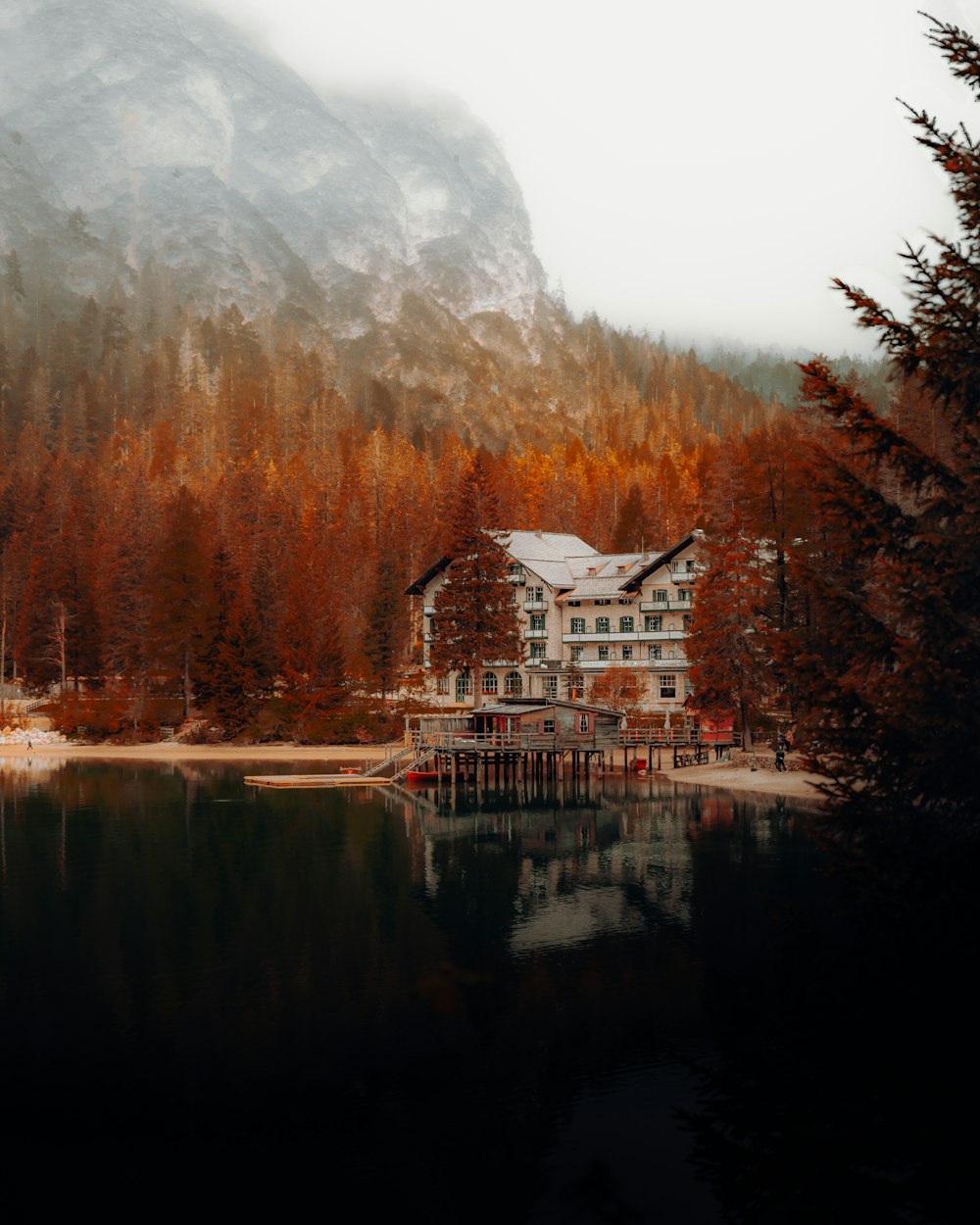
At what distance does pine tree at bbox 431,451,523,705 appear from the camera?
86.4 metres

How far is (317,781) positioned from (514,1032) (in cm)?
4487

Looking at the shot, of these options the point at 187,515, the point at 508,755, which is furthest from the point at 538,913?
the point at 187,515

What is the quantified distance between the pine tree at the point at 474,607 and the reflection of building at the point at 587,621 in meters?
1.83

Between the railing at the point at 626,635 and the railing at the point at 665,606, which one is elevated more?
the railing at the point at 665,606

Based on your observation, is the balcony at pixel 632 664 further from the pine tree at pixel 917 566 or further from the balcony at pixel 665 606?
the pine tree at pixel 917 566

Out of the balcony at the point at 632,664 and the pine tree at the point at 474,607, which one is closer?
the pine tree at the point at 474,607

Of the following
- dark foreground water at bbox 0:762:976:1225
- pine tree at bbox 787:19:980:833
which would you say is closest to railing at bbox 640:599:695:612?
dark foreground water at bbox 0:762:976:1225

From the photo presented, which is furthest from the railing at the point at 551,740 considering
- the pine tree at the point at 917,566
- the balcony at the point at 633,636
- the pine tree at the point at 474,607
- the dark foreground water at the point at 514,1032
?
the pine tree at the point at 917,566

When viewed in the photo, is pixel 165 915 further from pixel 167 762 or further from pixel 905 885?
pixel 167 762

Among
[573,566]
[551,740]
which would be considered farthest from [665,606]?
[551,740]

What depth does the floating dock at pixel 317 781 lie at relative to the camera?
215 ft

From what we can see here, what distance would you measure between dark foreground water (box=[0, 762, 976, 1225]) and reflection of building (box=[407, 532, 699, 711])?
164 feet

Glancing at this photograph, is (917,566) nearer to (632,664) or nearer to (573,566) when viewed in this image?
(632,664)

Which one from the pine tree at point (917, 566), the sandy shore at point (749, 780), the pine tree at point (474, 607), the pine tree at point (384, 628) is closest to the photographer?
the pine tree at point (917, 566)
